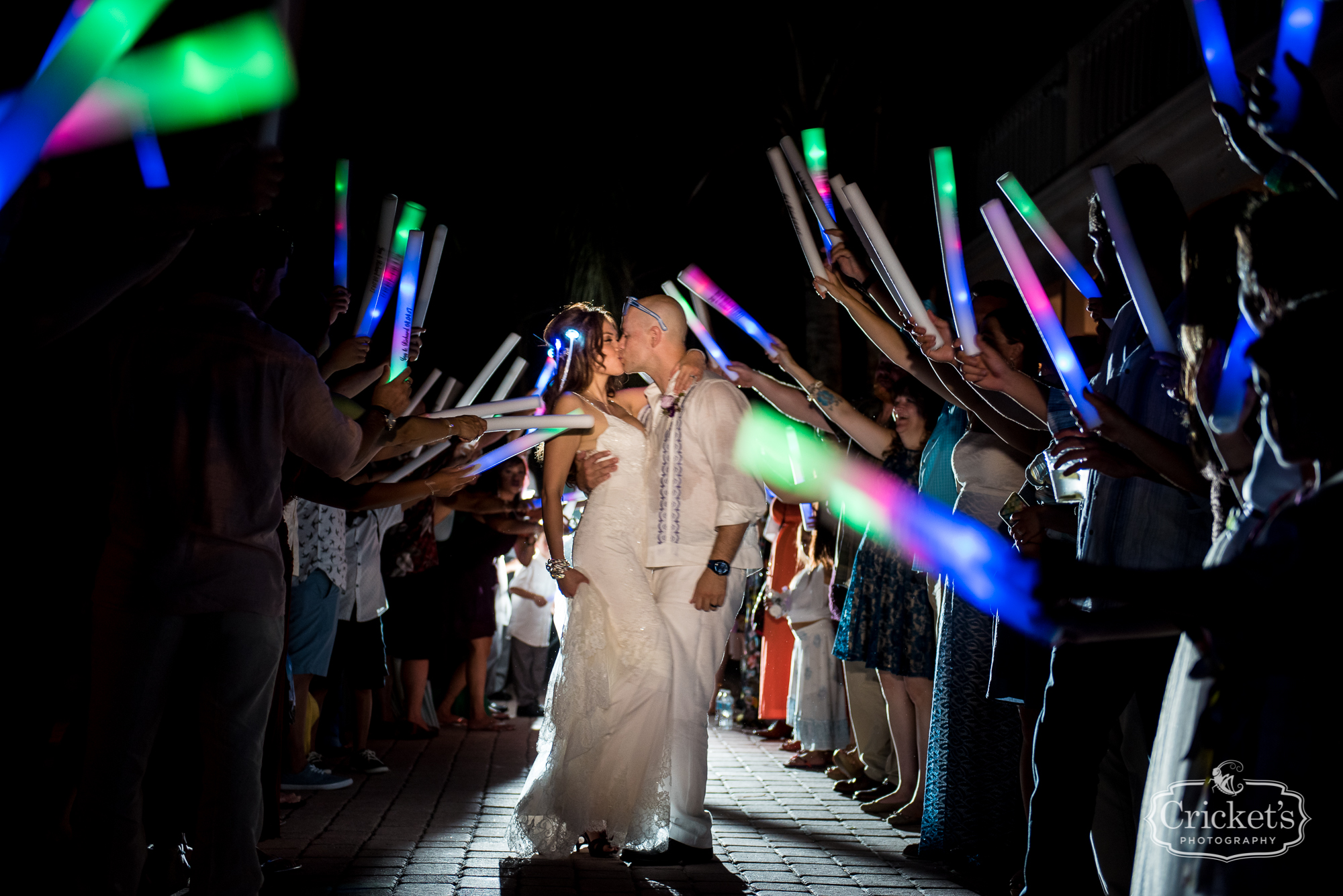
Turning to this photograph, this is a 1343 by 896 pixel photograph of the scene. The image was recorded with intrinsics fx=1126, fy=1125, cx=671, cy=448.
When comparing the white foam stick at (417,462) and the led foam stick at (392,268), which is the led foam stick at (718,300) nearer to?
the led foam stick at (392,268)

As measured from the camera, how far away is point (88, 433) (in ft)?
9.89

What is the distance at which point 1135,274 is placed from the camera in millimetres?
2318

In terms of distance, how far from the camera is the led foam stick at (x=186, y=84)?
9.07 feet

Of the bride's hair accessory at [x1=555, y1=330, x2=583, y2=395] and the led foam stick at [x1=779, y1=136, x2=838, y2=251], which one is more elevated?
the led foam stick at [x1=779, y1=136, x2=838, y2=251]

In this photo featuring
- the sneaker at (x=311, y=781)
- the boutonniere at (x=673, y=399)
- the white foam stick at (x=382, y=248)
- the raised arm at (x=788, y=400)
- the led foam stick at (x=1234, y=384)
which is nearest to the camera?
the led foam stick at (x=1234, y=384)

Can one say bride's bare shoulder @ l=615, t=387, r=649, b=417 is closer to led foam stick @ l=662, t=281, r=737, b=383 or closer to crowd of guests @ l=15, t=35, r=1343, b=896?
led foam stick @ l=662, t=281, r=737, b=383

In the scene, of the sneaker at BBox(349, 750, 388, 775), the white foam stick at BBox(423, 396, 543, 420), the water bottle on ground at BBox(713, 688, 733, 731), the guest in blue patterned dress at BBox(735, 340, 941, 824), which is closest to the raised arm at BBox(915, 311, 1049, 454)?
the guest in blue patterned dress at BBox(735, 340, 941, 824)

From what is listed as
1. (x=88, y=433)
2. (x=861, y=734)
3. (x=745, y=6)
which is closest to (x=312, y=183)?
(x=745, y=6)

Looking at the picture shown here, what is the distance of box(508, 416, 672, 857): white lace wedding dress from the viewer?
4.31 metres

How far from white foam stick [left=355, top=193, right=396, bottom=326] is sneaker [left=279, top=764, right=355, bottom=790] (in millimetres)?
3236

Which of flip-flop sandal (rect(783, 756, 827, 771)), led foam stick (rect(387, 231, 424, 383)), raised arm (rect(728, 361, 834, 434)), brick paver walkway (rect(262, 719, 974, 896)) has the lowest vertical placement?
brick paver walkway (rect(262, 719, 974, 896))

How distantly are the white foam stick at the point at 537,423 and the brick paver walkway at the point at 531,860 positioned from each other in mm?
1578

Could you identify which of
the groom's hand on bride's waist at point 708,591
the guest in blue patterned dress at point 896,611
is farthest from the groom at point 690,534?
the guest in blue patterned dress at point 896,611

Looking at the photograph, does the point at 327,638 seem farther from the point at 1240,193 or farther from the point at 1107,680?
the point at 1240,193
